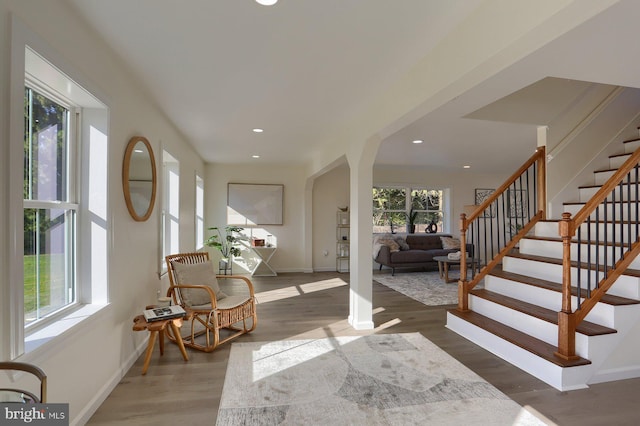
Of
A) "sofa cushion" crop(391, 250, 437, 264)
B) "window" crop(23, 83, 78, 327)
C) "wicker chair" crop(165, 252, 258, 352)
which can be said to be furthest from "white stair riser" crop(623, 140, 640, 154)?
"window" crop(23, 83, 78, 327)

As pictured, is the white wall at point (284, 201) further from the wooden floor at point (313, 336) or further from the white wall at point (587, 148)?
the white wall at point (587, 148)

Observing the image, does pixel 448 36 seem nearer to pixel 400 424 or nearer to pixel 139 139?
pixel 400 424

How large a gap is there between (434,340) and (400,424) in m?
1.54

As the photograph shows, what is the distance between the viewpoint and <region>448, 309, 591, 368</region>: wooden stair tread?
2447mm

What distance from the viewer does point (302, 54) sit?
2.34 meters

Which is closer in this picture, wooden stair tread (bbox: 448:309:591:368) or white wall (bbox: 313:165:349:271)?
wooden stair tread (bbox: 448:309:591:368)

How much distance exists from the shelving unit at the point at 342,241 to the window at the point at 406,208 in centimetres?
80

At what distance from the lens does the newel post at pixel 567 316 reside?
248cm

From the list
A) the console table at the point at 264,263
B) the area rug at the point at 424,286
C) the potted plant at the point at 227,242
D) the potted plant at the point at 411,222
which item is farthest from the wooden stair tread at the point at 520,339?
the potted plant at the point at 411,222

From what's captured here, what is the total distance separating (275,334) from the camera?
351 centimetres

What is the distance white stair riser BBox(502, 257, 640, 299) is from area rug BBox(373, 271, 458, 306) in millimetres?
1181

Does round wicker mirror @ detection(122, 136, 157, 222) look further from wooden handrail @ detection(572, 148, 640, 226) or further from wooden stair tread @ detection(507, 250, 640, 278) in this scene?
wooden stair tread @ detection(507, 250, 640, 278)

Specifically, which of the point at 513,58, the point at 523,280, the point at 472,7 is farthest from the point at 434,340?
the point at 472,7

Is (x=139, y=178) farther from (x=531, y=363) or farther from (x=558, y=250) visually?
(x=558, y=250)
